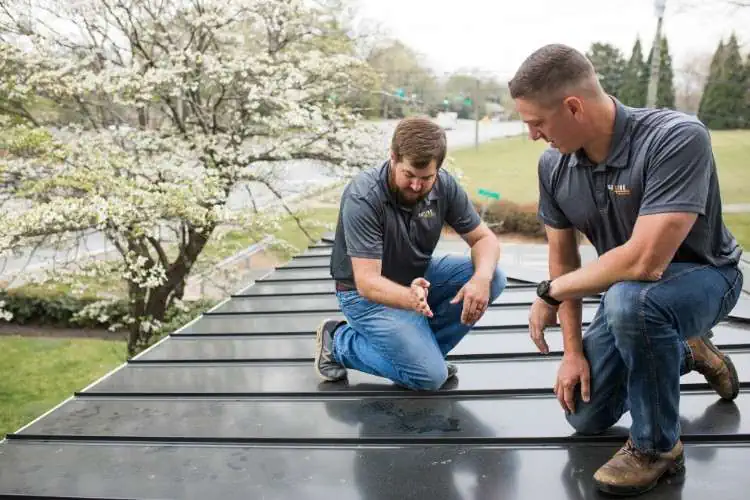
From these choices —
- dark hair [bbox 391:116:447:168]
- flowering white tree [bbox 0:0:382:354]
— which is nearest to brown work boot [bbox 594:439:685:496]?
Result: dark hair [bbox 391:116:447:168]

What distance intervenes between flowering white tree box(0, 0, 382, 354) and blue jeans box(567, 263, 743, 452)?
490cm

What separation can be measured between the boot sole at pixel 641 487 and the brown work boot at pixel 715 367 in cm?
43

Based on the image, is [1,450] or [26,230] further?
[26,230]

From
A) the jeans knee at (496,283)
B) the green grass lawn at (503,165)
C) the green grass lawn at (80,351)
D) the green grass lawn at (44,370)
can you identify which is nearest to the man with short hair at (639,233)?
the jeans knee at (496,283)

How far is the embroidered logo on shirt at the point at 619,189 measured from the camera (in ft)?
5.69

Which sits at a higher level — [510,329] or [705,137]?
[705,137]

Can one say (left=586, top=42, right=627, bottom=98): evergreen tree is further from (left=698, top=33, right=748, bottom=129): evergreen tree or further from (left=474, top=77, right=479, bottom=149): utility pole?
(left=474, top=77, right=479, bottom=149): utility pole

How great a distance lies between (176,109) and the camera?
25.4ft

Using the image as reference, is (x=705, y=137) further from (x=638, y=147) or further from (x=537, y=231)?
(x=537, y=231)

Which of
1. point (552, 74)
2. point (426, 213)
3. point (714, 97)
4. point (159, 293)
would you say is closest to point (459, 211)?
point (426, 213)

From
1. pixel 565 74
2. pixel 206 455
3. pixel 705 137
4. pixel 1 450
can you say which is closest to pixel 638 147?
pixel 705 137

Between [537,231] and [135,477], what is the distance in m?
10.8

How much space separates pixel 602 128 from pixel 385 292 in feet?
3.18

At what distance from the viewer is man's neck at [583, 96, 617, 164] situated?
1.72 metres
